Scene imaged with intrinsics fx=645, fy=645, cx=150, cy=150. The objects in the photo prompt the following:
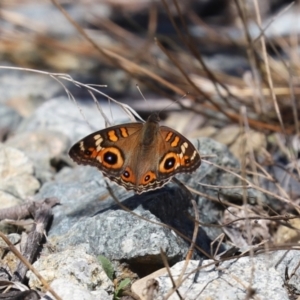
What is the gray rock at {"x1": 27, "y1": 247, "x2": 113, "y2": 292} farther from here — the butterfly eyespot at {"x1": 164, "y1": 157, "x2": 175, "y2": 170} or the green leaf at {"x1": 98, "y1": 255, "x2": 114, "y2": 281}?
the butterfly eyespot at {"x1": 164, "y1": 157, "x2": 175, "y2": 170}

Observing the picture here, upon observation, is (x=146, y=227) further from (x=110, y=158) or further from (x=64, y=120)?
(x=64, y=120)

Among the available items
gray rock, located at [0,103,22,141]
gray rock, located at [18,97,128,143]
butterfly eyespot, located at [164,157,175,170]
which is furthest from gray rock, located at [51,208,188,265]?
gray rock, located at [0,103,22,141]

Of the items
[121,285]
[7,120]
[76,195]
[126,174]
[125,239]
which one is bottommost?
[121,285]

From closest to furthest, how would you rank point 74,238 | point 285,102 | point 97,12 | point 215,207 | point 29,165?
point 74,238 → point 215,207 → point 29,165 → point 285,102 → point 97,12

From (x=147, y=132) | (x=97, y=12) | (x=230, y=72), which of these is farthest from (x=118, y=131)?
(x=97, y=12)

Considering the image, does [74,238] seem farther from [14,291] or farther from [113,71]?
[113,71]

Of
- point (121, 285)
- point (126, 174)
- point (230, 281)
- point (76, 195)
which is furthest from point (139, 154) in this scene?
point (230, 281)

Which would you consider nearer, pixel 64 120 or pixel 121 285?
pixel 121 285
